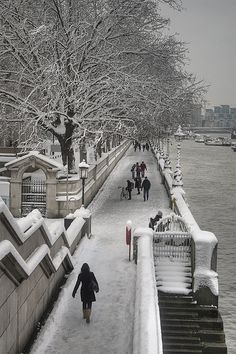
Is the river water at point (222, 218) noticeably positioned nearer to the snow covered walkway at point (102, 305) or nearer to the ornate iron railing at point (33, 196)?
the snow covered walkway at point (102, 305)

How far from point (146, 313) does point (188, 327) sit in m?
5.41

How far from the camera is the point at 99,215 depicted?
23.4 meters

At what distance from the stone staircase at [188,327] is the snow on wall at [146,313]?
1.85 metres

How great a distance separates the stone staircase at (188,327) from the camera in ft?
43.9

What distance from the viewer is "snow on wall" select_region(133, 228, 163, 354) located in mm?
7691

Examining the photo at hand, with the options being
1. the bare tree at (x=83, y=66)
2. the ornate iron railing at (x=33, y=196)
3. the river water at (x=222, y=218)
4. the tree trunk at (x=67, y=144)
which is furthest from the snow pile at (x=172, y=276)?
the tree trunk at (x=67, y=144)

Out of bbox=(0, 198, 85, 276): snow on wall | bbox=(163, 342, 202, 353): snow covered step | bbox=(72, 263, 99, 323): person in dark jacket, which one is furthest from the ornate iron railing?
bbox=(72, 263, 99, 323): person in dark jacket

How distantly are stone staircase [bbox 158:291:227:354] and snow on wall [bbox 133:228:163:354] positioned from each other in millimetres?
1851

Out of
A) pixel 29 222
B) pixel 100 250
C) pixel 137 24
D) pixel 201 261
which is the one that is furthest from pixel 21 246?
pixel 137 24

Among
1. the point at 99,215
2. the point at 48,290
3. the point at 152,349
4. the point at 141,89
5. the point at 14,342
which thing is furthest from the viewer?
the point at 141,89

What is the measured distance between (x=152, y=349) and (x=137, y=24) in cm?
2120

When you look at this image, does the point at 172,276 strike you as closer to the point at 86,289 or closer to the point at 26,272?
the point at 86,289

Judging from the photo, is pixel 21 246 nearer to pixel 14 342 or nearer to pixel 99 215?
pixel 14 342

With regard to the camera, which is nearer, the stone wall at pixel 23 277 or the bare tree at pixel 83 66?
the stone wall at pixel 23 277
